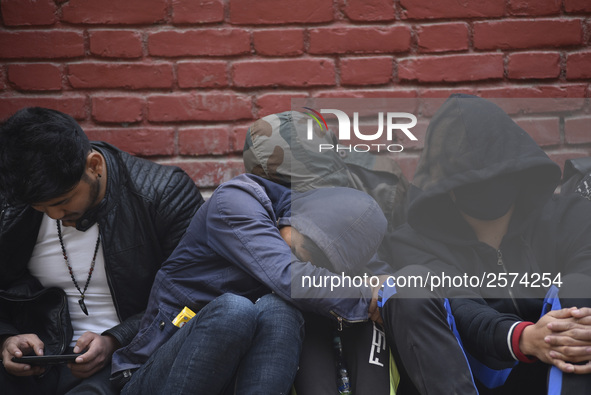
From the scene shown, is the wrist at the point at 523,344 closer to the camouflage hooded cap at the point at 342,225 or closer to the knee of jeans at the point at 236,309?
the camouflage hooded cap at the point at 342,225

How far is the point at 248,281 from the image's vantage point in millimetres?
1882

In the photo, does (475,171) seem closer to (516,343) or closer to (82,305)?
(516,343)

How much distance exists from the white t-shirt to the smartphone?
0.22 m

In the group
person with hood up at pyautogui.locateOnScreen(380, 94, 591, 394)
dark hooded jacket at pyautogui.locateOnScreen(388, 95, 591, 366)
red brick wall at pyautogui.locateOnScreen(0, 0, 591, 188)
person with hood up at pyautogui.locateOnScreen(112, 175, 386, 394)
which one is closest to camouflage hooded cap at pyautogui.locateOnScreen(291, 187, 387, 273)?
person with hood up at pyautogui.locateOnScreen(112, 175, 386, 394)

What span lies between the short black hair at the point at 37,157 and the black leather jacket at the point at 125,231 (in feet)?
0.63

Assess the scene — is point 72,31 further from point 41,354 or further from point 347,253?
point 347,253

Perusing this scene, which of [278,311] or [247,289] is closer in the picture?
[278,311]

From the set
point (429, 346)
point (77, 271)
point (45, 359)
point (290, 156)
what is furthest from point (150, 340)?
point (429, 346)

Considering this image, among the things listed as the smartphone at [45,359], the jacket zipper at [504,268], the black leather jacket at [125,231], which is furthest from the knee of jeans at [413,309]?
the smartphone at [45,359]

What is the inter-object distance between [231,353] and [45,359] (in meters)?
0.64

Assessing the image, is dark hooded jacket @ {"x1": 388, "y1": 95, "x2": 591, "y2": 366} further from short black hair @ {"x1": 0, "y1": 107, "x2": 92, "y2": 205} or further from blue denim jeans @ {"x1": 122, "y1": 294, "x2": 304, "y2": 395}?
short black hair @ {"x1": 0, "y1": 107, "x2": 92, "y2": 205}

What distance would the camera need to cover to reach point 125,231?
2061 mm

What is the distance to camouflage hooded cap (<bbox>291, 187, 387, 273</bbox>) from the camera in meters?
1.76

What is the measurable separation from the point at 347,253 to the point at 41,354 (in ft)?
3.39
